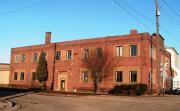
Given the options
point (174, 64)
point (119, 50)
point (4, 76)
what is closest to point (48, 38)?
point (4, 76)

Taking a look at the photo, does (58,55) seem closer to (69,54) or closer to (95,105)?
(69,54)

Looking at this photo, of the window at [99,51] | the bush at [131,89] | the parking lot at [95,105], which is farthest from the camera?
the window at [99,51]

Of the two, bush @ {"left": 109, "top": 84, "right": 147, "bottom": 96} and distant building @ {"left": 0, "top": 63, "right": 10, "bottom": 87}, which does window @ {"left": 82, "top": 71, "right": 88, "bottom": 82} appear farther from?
distant building @ {"left": 0, "top": 63, "right": 10, "bottom": 87}

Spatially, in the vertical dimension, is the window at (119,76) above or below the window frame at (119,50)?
below

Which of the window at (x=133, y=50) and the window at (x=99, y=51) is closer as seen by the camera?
the window at (x=133, y=50)

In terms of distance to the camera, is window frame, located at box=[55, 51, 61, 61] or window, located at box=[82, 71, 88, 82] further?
window frame, located at box=[55, 51, 61, 61]

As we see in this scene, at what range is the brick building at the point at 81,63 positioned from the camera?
38281mm

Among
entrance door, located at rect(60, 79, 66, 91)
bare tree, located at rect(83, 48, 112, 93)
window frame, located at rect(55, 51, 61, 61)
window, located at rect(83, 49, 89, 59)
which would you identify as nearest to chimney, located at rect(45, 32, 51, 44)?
window frame, located at rect(55, 51, 61, 61)

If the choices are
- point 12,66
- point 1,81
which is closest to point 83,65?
point 12,66

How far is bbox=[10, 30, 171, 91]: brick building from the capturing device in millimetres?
38281

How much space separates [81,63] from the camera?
43688 mm

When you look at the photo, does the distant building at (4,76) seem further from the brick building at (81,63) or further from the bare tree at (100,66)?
the bare tree at (100,66)

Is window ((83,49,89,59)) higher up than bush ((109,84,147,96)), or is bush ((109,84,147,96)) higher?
window ((83,49,89,59))

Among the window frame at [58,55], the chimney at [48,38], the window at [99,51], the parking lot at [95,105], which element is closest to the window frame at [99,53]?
the window at [99,51]
